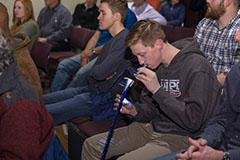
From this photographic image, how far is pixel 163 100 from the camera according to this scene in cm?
183

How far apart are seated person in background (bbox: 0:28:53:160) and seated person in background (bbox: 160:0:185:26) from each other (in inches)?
207

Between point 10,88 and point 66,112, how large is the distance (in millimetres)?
1468

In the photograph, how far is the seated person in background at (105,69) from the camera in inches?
108

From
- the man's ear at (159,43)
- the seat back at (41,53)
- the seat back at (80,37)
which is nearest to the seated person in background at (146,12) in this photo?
the seat back at (80,37)

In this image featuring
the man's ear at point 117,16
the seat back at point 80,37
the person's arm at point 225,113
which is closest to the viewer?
the person's arm at point 225,113

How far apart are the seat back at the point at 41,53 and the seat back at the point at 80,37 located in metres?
0.92

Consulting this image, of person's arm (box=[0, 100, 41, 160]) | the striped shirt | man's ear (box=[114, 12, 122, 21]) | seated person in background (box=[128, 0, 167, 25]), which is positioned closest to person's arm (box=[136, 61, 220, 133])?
the striped shirt

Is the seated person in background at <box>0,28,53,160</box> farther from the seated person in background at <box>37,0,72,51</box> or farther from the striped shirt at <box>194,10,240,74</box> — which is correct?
the seated person in background at <box>37,0,72,51</box>

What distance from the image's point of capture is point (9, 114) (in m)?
1.27

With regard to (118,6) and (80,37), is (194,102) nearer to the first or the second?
(118,6)

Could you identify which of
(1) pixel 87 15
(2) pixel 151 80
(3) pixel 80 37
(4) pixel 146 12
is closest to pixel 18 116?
(2) pixel 151 80

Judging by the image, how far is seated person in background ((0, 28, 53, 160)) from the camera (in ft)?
4.10

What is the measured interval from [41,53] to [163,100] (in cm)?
253

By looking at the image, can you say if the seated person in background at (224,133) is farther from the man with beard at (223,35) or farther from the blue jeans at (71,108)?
the blue jeans at (71,108)
